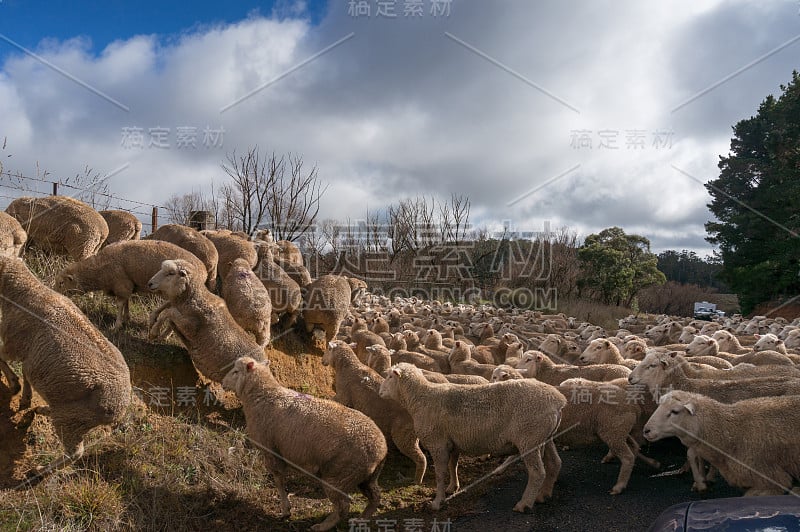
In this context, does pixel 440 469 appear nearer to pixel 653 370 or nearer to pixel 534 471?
pixel 534 471

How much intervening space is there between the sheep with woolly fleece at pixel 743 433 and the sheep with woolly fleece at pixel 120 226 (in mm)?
9352

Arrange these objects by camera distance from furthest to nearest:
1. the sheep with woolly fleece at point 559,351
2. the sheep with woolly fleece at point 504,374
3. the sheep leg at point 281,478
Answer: the sheep with woolly fleece at point 559,351 → the sheep with woolly fleece at point 504,374 → the sheep leg at point 281,478

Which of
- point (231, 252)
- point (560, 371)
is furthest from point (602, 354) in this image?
point (231, 252)

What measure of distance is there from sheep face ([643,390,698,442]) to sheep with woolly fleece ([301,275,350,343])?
554cm

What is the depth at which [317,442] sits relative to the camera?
208 inches

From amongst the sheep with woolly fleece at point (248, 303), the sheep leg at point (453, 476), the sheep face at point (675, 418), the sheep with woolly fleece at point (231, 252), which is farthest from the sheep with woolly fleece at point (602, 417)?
the sheep with woolly fleece at point (231, 252)

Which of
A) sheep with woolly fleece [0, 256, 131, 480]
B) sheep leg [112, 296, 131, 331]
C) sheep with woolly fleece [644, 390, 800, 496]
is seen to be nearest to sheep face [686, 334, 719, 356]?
sheep with woolly fleece [644, 390, 800, 496]

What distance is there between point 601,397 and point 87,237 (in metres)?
8.25

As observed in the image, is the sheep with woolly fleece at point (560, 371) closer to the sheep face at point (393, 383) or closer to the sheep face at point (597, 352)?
the sheep face at point (597, 352)

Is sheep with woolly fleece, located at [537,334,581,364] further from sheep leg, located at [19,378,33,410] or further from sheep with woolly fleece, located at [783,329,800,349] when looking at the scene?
sheep leg, located at [19,378,33,410]

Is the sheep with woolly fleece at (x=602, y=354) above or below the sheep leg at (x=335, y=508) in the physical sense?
above

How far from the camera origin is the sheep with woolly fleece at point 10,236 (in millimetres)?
6922

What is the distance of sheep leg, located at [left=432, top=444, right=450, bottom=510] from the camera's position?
6.11m

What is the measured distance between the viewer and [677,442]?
26.7ft
